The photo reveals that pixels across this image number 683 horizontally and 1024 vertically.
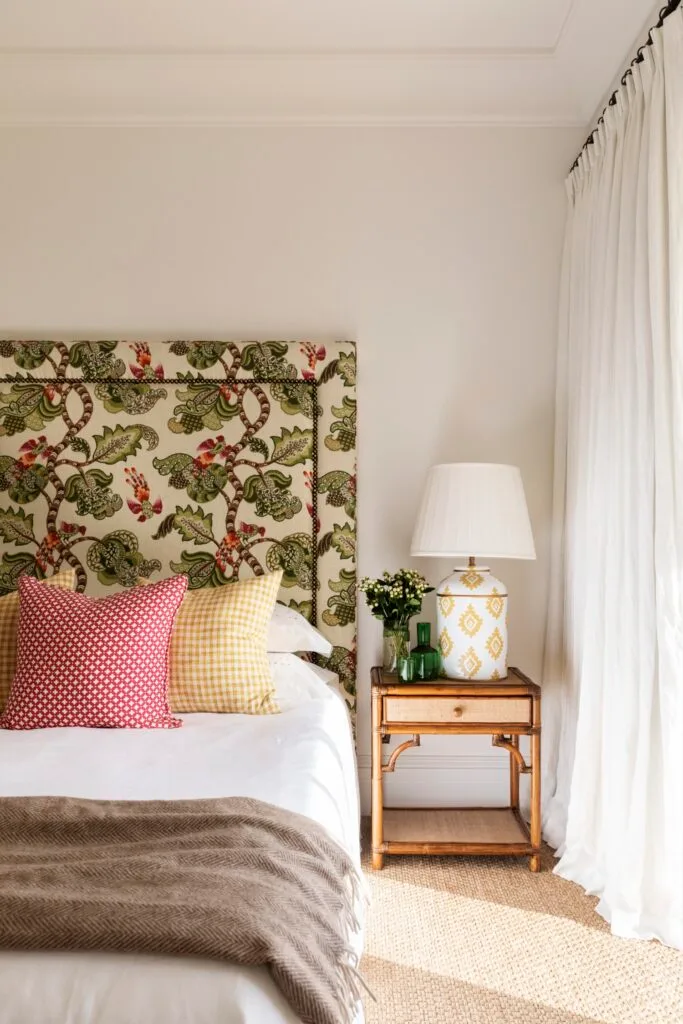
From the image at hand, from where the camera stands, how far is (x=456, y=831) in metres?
2.82

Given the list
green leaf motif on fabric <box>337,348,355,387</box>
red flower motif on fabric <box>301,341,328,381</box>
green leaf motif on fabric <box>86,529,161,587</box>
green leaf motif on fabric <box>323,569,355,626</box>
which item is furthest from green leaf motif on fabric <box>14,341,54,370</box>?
green leaf motif on fabric <box>323,569,355,626</box>

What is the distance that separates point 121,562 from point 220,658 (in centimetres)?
74

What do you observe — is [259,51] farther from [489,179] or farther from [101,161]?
[489,179]

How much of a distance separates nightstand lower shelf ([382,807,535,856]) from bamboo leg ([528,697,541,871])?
0.03m

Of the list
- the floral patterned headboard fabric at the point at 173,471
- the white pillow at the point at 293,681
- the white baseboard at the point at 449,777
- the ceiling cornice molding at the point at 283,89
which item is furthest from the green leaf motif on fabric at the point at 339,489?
the ceiling cornice molding at the point at 283,89

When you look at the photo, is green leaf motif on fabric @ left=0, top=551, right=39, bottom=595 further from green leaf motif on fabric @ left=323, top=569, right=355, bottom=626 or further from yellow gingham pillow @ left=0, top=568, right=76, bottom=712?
green leaf motif on fabric @ left=323, top=569, right=355, bottom=626

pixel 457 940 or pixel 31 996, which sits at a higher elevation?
pixel 31 996

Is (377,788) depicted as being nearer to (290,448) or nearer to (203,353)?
(290,448)

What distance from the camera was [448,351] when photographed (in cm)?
315

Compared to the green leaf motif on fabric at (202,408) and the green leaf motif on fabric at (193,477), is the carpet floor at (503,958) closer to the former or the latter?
the green leaf motif on fabric at (193,477)

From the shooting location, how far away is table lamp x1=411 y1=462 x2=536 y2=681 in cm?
271

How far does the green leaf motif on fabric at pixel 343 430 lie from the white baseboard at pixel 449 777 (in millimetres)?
1156

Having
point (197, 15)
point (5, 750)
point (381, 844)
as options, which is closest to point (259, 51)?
point (197, 15)

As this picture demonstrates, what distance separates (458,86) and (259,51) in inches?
28.4
